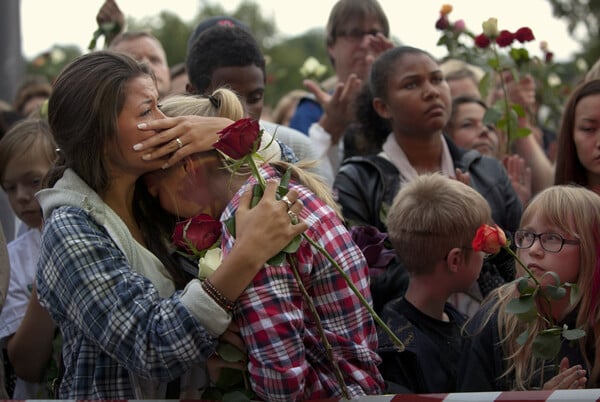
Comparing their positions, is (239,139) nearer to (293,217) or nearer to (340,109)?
(293,217)

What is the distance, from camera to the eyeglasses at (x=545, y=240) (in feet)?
11.4

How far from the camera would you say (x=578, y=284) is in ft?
11.2

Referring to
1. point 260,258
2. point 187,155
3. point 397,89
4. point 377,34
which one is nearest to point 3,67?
point 377,34

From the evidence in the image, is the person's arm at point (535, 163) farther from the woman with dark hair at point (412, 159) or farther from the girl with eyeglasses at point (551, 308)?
the girl with eyeglasses at point (551, 308)

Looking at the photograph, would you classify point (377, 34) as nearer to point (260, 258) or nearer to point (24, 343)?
point (24, 343)

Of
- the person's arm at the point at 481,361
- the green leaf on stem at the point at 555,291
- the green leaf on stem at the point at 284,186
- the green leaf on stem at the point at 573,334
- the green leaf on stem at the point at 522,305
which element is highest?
the green leaf on stem at the point at 284,186

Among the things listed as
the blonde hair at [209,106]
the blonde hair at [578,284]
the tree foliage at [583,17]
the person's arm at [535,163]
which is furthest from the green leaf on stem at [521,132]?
the tree foliage at [583,17]

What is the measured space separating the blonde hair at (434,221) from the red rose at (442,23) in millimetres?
1902

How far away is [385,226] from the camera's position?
4305 millimetres

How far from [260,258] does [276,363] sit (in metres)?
0.30

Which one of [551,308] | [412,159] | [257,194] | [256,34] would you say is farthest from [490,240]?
[256,34]

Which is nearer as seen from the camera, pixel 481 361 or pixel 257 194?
pixel 257 194

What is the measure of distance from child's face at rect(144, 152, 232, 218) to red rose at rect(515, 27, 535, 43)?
8.32 feet

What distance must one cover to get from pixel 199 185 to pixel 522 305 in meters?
1.13
